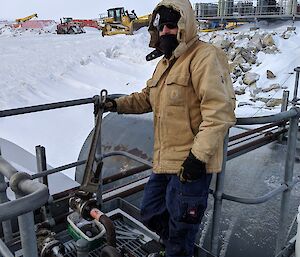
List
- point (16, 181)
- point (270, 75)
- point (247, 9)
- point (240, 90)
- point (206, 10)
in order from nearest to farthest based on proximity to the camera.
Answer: point (16, 181), point (240, 90), point (270, 75), point (247, 9), point (206, 10)

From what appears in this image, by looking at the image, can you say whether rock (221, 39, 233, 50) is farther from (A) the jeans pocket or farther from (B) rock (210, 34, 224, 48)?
(A) the jeans pocket

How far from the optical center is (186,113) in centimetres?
213

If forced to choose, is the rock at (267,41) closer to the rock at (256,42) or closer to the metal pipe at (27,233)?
the rock at (256,42)

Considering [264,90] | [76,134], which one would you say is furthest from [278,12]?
[76,134]

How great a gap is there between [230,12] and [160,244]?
2865cm

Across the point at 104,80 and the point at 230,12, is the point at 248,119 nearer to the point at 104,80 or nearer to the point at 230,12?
the point at 104,80

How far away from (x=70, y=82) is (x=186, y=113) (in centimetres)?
1459

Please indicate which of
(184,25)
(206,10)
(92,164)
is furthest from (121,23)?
(184,25)

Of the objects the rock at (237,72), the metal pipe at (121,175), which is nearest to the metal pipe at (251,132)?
the metal pipe at (121,175)

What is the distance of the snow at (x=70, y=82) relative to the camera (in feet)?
29.8

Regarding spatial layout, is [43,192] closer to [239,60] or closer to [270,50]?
[239,60]

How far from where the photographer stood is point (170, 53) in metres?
2.24

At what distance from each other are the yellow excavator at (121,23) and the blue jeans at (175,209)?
95.3 ft

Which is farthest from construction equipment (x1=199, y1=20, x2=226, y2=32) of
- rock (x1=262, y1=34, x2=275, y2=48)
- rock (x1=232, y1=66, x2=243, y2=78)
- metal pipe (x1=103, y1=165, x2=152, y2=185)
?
metal pipe (x1=103, y1=165, x2=152, y2=185)
